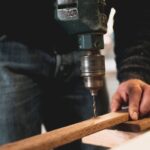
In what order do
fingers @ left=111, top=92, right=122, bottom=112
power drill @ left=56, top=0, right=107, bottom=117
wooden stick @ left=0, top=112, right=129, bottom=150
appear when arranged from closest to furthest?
wooden stick @ left=0, top=112, right=129, bottom=150 < power drill @ left=56, top=0, right=107, bottom=117 < fingers @ left=111, top=92, right=122, bottom=112

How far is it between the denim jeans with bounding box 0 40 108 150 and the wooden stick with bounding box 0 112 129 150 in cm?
24

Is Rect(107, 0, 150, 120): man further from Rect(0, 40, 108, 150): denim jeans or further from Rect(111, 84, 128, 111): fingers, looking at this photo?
Rect(0, 40, 108, 150): denim jeans

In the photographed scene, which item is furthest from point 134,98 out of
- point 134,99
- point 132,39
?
point 132,39

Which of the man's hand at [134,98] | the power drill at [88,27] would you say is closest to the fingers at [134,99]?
the man's hand at [134,98]

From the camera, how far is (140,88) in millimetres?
968

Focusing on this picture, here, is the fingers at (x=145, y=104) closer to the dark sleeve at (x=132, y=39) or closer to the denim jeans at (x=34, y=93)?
the dark sleeve at (x=132, y=39)

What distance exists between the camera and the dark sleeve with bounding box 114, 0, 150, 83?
108cm

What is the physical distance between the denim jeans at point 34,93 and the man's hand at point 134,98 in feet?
0.51

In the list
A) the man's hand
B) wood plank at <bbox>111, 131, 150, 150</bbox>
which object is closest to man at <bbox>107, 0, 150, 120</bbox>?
the man's hand

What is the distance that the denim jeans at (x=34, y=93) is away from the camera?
1046 millimetres

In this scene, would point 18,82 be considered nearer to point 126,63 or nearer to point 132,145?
point 126,63

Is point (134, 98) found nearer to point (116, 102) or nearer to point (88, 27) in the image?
point (116, 102)

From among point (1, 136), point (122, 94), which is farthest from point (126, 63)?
point (1, 136)

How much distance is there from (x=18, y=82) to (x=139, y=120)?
1.09ft
